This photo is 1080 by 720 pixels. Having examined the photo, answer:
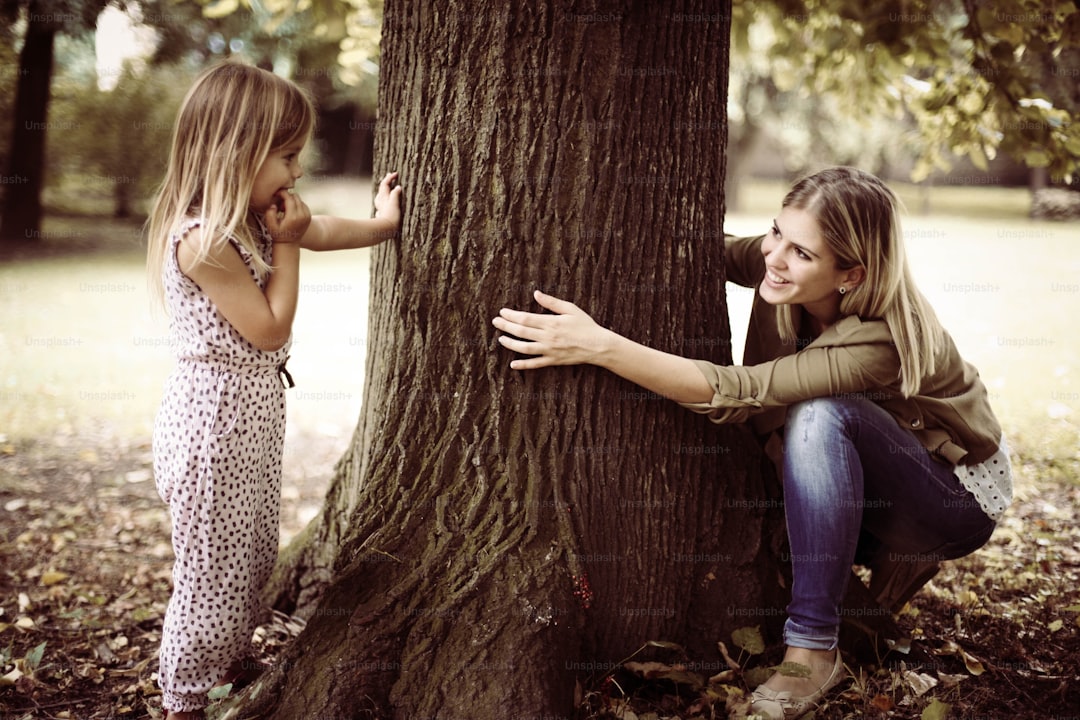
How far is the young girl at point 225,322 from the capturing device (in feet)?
7.55

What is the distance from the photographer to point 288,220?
2.36 m

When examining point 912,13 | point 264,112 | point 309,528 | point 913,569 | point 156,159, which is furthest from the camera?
point 156,159

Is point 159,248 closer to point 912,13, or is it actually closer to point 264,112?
point 264,112

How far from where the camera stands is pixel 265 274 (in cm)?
240

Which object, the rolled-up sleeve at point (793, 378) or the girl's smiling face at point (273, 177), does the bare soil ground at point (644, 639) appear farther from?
the girl's smiling face at point (273, 177)

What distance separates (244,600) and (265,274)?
0.98 meters

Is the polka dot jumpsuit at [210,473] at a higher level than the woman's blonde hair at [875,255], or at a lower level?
lower

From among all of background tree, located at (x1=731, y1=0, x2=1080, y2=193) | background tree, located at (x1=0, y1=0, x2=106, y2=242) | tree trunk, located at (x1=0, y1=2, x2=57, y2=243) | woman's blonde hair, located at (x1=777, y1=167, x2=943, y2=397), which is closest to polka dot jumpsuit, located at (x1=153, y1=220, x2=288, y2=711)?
woman's blonde hair, located at (x1=777, y1=167, x2=943, y2=397)

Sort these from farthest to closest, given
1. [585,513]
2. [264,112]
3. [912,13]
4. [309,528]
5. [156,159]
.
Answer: [156,159] → [912,13] → [309,528] → [585,513] → [264,112]

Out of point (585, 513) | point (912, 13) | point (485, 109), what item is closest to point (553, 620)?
point (585, 513)

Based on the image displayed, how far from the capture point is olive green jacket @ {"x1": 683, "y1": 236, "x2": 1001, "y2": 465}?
242cm

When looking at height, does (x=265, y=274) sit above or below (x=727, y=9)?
below

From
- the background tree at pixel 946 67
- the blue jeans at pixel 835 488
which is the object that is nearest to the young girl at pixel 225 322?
the blue jeans at pixel 835 488

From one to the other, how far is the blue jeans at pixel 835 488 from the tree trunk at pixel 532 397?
22 centimetres
